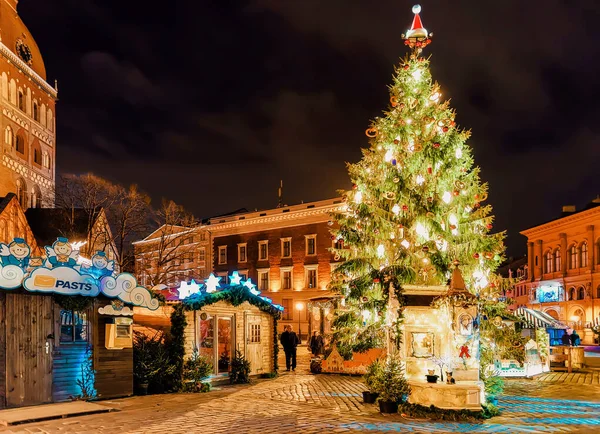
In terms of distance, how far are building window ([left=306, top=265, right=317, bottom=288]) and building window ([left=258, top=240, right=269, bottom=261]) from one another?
4.39 meters

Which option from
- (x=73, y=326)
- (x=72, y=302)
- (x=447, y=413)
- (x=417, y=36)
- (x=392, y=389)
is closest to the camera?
(x=447, y=413)

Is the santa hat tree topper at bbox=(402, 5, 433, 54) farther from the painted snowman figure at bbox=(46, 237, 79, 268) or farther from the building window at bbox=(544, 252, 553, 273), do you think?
the building window at bbox=(544, 252, 553, 273)

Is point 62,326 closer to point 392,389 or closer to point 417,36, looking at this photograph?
point 392,389

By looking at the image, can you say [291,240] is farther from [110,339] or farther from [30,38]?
[110,339]

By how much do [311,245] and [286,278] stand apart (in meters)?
3.94

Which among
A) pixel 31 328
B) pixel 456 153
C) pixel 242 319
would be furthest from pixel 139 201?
pixel 456 153

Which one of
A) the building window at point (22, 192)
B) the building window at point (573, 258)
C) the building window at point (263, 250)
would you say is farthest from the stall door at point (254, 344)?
the building window at point (573, 258)

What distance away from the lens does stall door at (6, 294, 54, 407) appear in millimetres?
12914

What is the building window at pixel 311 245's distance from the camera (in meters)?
49.2

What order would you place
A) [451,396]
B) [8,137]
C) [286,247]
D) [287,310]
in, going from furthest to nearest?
1. [286,247]
2. [287,310]
3. [8,137]
4. [451,396]

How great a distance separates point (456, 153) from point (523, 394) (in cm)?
673

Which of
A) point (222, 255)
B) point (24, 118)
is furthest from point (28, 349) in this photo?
point (222, 255)

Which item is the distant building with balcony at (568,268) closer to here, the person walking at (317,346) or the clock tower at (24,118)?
the person walking at (317,346)

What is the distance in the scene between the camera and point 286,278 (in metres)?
51.3
